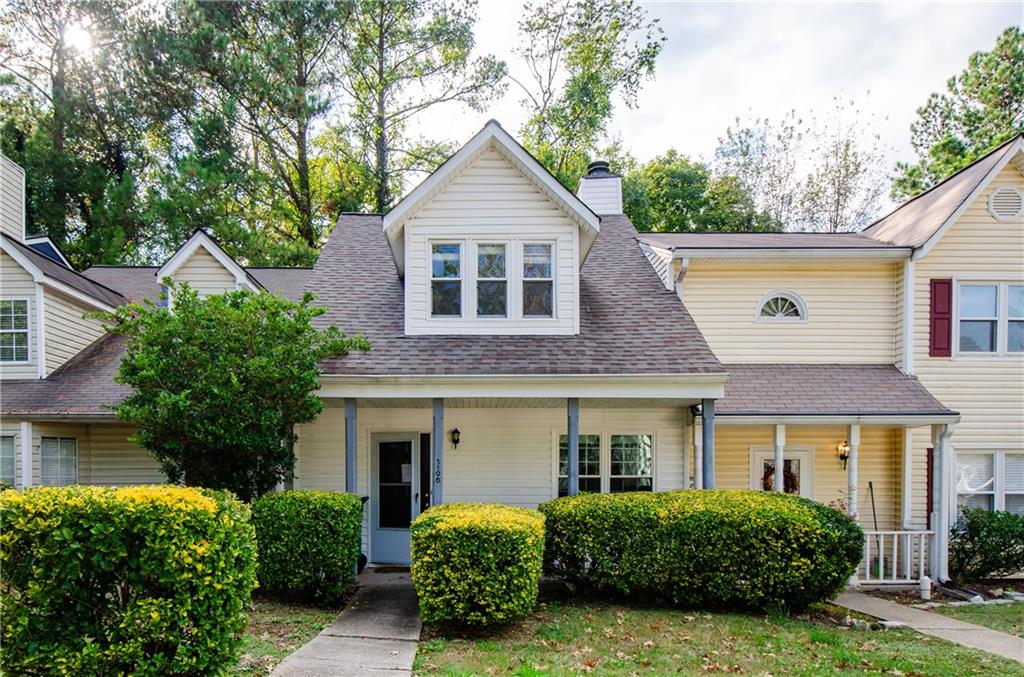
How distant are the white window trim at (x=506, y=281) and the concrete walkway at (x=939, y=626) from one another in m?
6.05

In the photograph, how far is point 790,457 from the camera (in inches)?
436

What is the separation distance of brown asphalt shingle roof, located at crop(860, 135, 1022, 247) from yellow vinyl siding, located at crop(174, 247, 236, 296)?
499 inches

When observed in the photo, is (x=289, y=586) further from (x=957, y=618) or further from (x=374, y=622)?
(x=957, y=618)

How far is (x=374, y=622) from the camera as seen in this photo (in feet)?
22.5

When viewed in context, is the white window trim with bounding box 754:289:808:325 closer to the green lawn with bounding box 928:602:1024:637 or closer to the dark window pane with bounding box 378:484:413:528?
the green lawn with bounding box 928:602:1024:637

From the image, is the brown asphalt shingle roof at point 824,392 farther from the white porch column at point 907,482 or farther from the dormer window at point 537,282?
the dormer window at point 537,282

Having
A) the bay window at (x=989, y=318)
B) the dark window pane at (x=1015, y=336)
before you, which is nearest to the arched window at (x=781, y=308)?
the bay window at (x=989, y=318)

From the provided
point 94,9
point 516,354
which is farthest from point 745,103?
point 94,9

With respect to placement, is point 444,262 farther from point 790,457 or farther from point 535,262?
point 790,457

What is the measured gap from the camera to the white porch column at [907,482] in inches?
414

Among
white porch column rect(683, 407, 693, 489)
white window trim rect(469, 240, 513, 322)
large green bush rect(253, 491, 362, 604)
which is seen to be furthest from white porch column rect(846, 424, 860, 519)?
large green bush rect(253, 491, 362, 604)

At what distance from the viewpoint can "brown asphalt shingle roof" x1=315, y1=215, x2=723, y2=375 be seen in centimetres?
885

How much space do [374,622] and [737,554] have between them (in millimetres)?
4443

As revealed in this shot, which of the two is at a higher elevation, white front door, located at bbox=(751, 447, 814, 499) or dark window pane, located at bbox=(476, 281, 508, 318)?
dark window pane, located at bbox=(476, 281, 508, 318)
